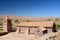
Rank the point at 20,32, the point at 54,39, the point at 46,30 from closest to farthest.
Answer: the point at 54,39, the point at 46,30, the point at 20,32

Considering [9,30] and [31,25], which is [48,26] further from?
[9,30]

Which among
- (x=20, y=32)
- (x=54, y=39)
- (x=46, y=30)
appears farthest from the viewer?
(x=20, y=32)

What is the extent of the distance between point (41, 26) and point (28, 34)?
4125 mm

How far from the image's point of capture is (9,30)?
1681 inches

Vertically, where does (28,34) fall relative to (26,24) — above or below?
below

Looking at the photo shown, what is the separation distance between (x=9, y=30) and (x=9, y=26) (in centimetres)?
121

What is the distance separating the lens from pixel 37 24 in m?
39.2

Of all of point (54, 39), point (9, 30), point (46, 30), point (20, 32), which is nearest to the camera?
point (54, 39)

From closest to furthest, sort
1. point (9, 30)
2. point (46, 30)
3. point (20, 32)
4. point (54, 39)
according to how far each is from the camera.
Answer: point (54, 39), point (46, 30), point (20, 32), point (9, 30)

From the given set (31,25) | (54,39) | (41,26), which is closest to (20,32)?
(31,25)

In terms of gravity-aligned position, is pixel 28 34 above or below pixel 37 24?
below

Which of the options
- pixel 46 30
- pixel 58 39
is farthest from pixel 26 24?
pixel 58 39

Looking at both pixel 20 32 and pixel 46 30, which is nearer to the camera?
pixel 46 30

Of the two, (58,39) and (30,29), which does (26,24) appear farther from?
(58,39)
